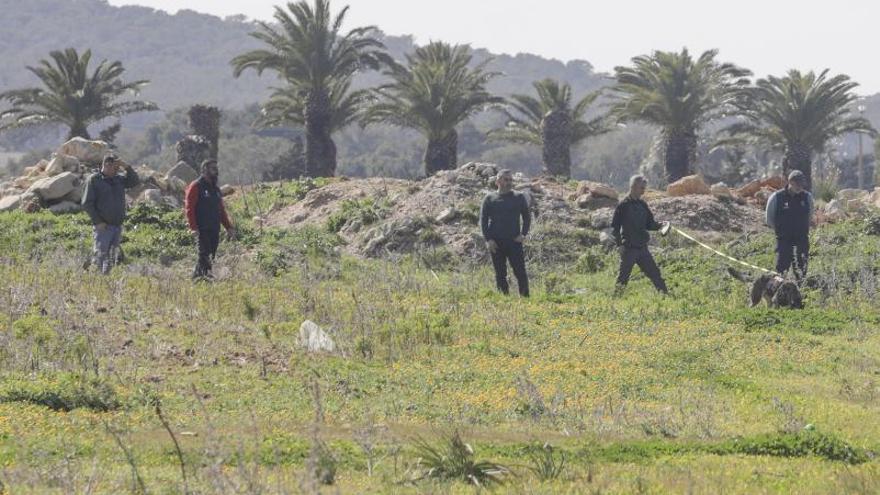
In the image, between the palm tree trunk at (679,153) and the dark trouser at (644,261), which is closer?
the dark trouser at (644,261)

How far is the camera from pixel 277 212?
29953mm

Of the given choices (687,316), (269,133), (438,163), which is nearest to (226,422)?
(687,316)

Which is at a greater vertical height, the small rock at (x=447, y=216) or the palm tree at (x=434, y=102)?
the palm tree at (x=434, y=102)

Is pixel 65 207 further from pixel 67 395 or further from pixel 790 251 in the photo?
pixel 67 395

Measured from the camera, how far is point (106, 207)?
16.5m

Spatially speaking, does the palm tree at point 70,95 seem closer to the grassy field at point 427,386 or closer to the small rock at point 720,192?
the small rock at point 720,192

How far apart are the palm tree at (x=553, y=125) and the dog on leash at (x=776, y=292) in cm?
2310

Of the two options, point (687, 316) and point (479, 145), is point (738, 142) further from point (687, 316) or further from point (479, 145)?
point (479, 145)

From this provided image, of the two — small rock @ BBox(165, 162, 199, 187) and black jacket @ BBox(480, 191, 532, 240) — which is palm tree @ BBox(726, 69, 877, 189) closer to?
small rock @ BBox(165, 162, 199, 187)

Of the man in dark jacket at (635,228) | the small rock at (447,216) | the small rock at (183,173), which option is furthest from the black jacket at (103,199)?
the small rock at (183,173)

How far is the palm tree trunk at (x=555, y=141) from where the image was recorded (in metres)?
39.5

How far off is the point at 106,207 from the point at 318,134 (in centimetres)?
2157

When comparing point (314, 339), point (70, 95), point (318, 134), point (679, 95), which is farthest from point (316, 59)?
point (314, 339)

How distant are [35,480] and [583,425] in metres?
4.02
